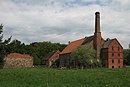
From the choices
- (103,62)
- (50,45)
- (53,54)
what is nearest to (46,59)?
(53,54)

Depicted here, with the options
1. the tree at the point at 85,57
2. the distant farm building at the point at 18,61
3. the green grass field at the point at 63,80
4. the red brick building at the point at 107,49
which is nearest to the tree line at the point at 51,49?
the tree at the point at 85,57

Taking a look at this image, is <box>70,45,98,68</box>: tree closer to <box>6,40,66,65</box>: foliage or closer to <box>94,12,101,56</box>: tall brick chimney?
<box>94,12,101,56</box>: tall brick chimney

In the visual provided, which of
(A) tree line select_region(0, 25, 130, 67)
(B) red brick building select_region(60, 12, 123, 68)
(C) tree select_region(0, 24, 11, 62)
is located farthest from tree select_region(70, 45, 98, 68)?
(C) tree select_region(0, 24, 11, 62)

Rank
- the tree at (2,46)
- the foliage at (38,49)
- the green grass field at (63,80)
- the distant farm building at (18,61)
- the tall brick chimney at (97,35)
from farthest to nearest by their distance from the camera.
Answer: the foliage at (38,49) < the distant farm building at (18,61) < the tall brick chimney at (97,35) < the tree at (2,46) < the green grass field at (63,80)

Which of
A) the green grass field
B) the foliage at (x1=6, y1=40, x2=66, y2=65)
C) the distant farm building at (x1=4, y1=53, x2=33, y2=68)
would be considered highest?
the foliage at (x1=6, y1=40, x2=66, y2=65)

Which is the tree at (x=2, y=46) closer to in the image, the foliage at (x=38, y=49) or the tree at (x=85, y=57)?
the tree at (x=85, y=57)

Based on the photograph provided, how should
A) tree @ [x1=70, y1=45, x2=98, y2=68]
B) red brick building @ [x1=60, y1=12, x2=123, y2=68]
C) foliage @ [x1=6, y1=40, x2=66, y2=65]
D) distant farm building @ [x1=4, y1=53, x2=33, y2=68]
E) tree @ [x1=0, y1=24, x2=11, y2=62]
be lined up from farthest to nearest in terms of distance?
foliage @ [x1=6, y1=40, x2=66, y2=65] < distant farm building @ [x1=4, y1=53, x2=33, y2=68] < red brick building @ [x1=60, y1=12, x2=123, y2=68] < tree @ [x1=70, y1=45, x2=98, y2=68] < tree @ [x1=0, y1=24, x2=11, y2=62]

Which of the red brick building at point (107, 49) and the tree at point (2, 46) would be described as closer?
the tree at point (2, 46)

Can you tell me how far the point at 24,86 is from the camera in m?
16.7

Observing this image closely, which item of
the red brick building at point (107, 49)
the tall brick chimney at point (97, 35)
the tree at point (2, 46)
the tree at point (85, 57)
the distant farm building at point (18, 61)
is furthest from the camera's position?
the distant farm building at point (18, 61)

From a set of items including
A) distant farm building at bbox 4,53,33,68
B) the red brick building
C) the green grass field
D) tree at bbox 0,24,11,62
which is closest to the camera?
the green grass field

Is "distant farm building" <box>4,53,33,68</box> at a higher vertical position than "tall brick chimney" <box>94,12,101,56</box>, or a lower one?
lower

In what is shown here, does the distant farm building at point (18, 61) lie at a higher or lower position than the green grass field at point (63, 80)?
higher

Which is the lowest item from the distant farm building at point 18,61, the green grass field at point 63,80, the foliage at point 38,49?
the green grass field at point 63,80
